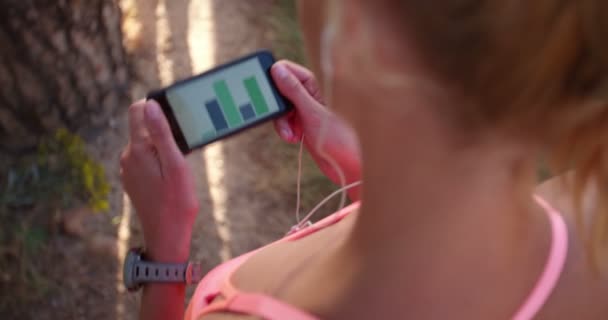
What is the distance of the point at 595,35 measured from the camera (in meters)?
0.34

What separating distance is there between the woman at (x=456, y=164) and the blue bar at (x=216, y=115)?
0.21m

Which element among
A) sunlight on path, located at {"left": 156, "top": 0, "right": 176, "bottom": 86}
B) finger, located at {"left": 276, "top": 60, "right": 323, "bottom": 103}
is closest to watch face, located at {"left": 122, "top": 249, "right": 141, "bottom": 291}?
finger, located at {"left": 276, "top": 60, "right": 323, "bottom": 103}

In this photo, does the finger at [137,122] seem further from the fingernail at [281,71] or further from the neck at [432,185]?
the neck at [432,185]

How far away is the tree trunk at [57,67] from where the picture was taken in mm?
1227

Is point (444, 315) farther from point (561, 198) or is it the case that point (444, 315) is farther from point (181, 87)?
point (181, 87)

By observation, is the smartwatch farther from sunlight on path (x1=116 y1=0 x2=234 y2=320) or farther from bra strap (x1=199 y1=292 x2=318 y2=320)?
sunlight on path (x1=116 y1=0 x2=234 y2=320)

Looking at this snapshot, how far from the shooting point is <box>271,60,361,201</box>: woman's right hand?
33.3 inches

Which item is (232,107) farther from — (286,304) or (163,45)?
(163,45)

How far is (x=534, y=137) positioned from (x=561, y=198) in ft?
0.96

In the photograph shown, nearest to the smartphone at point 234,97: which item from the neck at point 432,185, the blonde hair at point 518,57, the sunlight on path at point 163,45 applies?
the neck at point 432,185

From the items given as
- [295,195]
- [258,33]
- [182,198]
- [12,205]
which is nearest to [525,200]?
[182,198]

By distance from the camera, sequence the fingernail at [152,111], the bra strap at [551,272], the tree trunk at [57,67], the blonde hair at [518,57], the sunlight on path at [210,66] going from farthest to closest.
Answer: the sunlight on path at [210,66], the tree trunk at [57,67], the fingernail at [152,111], the bra strap at [551,272], the blonde hair at [518,57]

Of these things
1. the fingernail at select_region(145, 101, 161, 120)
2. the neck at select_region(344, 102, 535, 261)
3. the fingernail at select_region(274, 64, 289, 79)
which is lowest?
the fingernail at select_region(145, 101, 161, 120)

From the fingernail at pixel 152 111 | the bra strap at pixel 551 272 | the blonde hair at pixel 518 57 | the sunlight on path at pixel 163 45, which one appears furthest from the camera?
the sunlight on path at pixel 163 45
